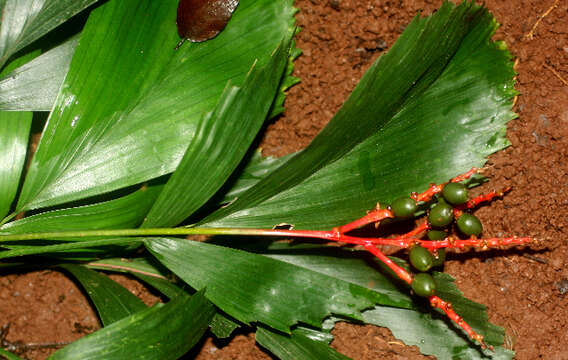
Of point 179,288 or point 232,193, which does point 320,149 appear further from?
point 179,288

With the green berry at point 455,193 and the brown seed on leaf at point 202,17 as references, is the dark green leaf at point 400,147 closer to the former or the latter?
the green berry at point 455,193

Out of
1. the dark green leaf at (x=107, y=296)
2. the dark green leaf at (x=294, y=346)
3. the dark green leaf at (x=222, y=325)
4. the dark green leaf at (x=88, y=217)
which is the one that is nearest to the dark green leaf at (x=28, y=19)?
the dark green leaf at (x=88, y=217)

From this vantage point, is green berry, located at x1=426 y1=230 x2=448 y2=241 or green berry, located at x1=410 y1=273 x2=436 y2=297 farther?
green berry, located at x1=426 y1=230 x2=448 y2=241

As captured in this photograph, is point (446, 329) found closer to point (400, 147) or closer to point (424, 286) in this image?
point (424, 286)

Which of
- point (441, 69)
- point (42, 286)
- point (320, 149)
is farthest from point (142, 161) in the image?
point (441, 69)

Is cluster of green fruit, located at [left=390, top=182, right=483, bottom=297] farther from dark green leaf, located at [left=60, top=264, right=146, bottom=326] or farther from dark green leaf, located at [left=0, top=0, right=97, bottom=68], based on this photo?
dark green leaf, located at [left=0, top=0, right=97, bottom=68]

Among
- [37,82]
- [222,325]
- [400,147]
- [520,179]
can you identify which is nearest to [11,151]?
[37,82]

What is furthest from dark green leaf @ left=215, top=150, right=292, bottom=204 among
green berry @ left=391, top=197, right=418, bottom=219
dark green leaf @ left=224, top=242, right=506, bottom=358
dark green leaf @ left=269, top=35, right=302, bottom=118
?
green berry @ left=391, top=197, right=418, bottom=219
